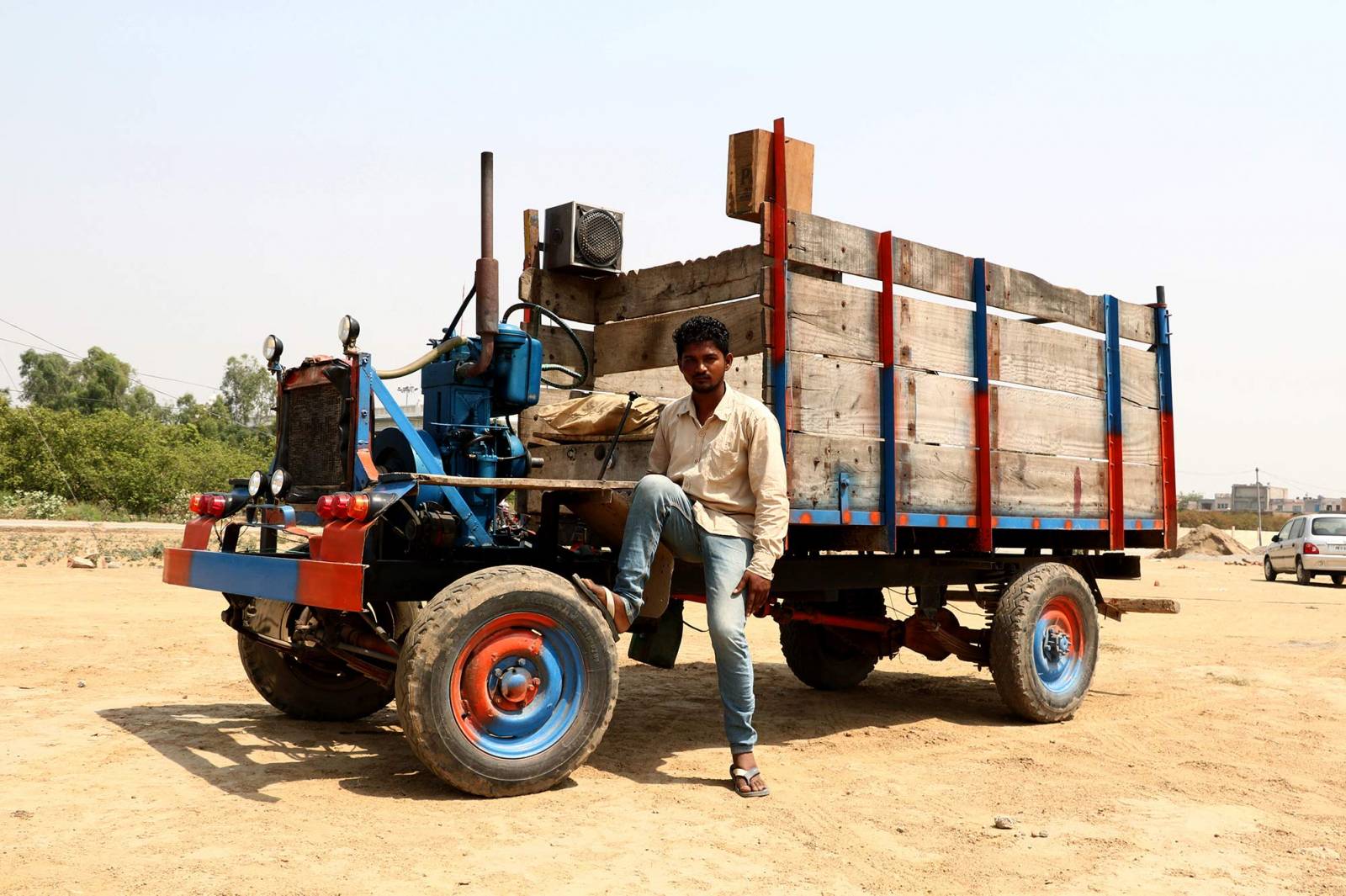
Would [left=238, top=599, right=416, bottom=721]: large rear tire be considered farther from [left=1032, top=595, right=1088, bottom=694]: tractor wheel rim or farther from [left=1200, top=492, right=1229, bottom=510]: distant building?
[left=1200, top=492, right=1229, bottom=510]: distant building

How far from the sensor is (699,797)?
195 inches

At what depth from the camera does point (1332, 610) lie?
1544cm

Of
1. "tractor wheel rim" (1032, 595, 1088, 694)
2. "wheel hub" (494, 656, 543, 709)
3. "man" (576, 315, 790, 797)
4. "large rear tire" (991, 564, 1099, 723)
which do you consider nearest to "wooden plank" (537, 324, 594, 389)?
"man" (576, 315, 790, 797)

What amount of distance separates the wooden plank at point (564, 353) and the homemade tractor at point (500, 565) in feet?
0.08

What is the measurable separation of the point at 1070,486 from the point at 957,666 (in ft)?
9.99

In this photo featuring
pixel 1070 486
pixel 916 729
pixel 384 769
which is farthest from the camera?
pixel 1070 486

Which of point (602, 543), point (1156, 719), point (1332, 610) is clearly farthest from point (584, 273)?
point (1332, 610)

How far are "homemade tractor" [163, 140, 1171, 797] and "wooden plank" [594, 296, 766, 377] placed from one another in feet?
0.16

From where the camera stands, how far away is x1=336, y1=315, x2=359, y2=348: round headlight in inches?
216

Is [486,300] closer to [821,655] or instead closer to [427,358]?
[427,358]

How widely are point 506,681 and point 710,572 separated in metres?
1.02

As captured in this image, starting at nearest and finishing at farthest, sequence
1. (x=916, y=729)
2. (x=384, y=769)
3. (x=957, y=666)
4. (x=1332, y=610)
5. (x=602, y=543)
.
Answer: (x=384, y=769) < (x=602, y=543) < (x=916, y=729) < (x=957, y=666) < (x=1332, y=610)

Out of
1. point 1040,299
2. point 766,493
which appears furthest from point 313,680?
point 1040,299

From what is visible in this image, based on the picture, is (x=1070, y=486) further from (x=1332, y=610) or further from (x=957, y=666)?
(x=1332, y=610)
